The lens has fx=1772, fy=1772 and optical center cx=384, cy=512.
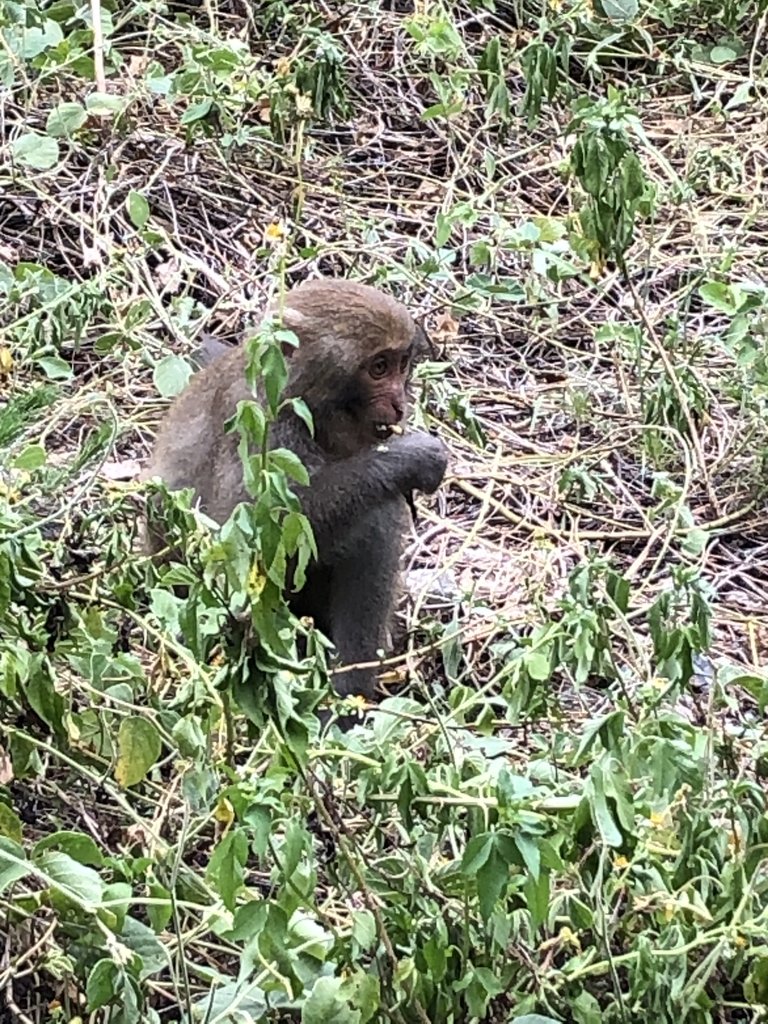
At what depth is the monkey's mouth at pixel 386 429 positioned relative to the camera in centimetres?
563

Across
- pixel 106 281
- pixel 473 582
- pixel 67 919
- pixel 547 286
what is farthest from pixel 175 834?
pixel 547 286

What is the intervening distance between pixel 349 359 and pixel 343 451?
12.3 inches

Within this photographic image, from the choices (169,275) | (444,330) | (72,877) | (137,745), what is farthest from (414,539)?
(72,877)

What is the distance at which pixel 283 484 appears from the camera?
3.08 metres

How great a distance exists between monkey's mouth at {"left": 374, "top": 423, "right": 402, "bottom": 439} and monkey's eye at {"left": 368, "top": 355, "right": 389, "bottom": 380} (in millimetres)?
155

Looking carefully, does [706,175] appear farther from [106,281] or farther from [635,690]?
[635,690]

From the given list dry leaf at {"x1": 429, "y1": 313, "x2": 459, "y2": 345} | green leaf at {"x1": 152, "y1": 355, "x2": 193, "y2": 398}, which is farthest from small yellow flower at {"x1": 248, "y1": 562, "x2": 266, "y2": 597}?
dry leaf at {"x1": 429, "y1": 313, "x2": 459, "y2": 345}

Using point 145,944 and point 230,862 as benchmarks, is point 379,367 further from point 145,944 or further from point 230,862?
point 230,862

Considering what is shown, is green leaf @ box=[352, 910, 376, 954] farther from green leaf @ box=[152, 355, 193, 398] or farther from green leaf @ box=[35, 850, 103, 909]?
green leaf @ box=[152, 355, 193, 398]

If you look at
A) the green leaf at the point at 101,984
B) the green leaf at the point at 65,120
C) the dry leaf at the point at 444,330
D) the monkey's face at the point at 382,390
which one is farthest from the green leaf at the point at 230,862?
the green leaf at the point at 65,120

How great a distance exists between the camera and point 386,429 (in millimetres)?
5672

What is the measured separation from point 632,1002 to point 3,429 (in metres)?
2.53

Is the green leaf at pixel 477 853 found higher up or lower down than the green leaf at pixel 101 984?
higher up

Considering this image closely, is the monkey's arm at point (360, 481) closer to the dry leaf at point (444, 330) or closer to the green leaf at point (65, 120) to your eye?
the dry leaf at point (444, 330)
